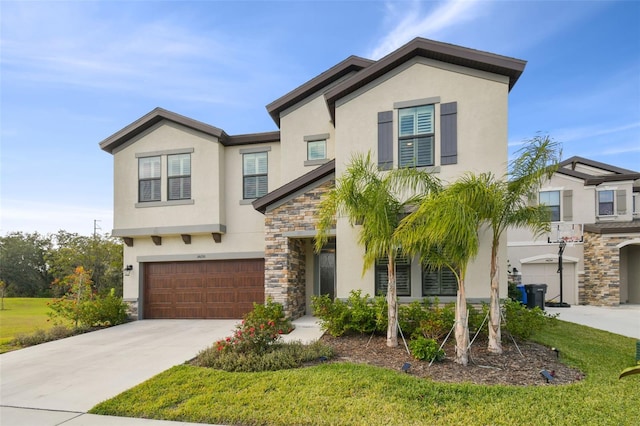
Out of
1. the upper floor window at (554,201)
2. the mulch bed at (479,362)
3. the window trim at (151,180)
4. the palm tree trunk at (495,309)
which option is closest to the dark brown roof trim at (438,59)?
the palm tree trunk at (495,309)

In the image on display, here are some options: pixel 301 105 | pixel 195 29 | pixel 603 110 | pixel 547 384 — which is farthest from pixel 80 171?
pixel 603 110

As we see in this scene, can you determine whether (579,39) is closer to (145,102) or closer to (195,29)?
(195,29)

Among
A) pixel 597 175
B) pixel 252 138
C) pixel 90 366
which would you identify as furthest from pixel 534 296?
pixel 90 366

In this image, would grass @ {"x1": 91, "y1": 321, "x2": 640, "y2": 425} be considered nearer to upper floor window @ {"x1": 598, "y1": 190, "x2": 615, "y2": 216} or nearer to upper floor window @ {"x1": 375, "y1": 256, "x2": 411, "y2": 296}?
upper floor window @ {"x1": 375, "y1": 256, "x2": 411, "y2": 296}

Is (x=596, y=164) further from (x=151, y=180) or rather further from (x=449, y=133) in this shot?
(x=151, y=180)

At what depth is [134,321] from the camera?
12164 millimetres

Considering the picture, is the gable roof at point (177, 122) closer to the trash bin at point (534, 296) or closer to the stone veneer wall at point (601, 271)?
the trash bin at point (534, 296)

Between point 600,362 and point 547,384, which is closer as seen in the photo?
point 547,384

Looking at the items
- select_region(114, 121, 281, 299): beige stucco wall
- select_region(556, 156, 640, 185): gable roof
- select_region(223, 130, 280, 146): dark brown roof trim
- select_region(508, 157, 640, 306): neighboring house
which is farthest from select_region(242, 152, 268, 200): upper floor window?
select_region(556, 156, 640, 185): gable roof

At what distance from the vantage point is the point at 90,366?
6820mm

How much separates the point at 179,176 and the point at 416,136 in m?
8.64

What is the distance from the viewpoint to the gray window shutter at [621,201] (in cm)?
1744

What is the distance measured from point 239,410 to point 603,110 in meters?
16.3

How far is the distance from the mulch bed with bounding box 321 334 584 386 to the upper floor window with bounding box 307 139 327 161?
248 inches
